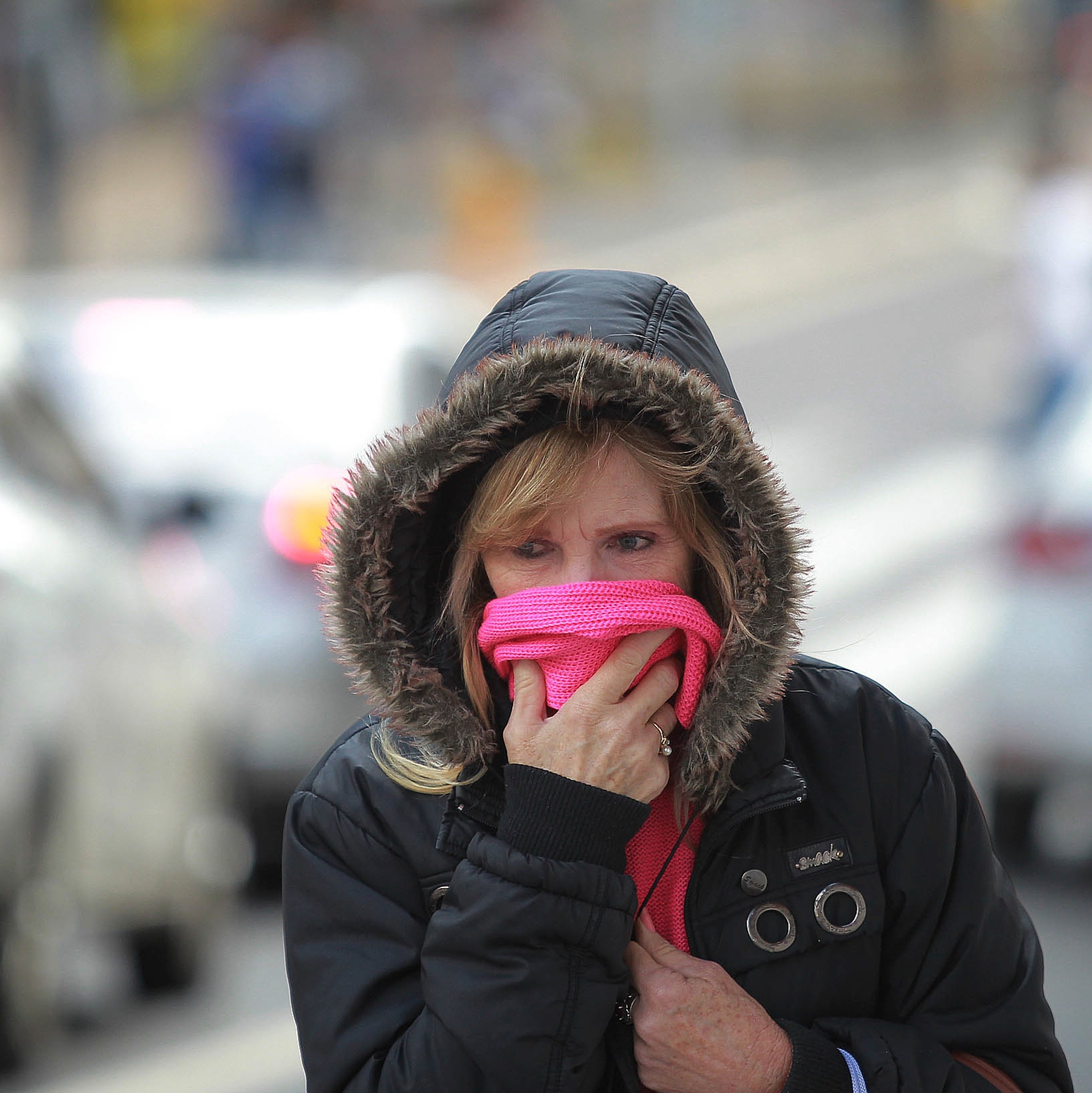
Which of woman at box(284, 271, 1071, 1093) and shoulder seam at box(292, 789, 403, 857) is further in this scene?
shoulder seam at box(292, 789, 403, 857)

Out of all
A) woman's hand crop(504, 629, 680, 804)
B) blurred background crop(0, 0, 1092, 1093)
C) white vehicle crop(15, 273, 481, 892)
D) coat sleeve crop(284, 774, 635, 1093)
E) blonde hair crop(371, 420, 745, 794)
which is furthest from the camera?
white vehicle crop(15, 273, 481, 892)

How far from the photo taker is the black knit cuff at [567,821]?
2283mm

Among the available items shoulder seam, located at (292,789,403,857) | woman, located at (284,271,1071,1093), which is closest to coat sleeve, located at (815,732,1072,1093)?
woman, located at (284,271,1071,1093)

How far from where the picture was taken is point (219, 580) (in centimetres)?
673

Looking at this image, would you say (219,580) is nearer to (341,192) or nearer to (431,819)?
(431,819)

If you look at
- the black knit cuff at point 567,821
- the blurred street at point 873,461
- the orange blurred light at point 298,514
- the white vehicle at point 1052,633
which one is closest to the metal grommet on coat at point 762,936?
the black knit cuff at point 567,821

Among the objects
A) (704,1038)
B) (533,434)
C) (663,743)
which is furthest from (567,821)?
(533,434)

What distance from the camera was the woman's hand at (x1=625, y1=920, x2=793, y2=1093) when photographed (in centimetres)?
229

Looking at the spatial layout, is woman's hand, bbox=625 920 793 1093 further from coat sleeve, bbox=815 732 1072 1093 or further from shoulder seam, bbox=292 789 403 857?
shoulder seam, bbox=292 789 403 857

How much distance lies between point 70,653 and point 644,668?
295cm

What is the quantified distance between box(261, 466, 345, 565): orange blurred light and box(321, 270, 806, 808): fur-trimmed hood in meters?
4.08

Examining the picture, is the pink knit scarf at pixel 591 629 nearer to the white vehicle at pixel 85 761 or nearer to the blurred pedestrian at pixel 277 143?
the white vehicle at pixel 85 761

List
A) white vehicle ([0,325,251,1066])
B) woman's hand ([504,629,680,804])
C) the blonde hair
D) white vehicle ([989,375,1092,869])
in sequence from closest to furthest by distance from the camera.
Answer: woman's hand ([504,629,680,804]) < the blonde hair < white vehicle ([0,325,251,1066]) < white vehicle ([989,375,1092,869])

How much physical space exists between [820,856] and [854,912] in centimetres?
9
